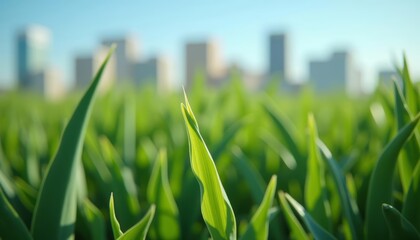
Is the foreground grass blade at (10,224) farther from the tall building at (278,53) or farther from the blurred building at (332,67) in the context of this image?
the tall building at (278,53)

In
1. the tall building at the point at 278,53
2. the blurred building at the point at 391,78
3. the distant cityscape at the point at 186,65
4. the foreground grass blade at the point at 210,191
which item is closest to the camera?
the foreground grass blade at the point at 210,191

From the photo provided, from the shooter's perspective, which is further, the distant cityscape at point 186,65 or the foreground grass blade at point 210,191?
the distant cityscape at point 186,65

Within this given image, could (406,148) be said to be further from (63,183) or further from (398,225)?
(63,183)

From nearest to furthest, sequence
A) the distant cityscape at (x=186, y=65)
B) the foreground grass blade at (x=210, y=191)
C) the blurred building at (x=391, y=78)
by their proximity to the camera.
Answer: the foreground grass blade at (x=210, y=191) < the blurred building at (x=391, y=78) < the distant cityscape at (x=186, y=65)

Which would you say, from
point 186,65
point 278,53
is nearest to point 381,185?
point 186,65

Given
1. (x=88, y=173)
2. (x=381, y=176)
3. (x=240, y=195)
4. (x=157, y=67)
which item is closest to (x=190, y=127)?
(x=381, y=176)

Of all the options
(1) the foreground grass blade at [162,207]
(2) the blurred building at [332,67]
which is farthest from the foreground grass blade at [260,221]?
(2) the blurred building at [332,67]
